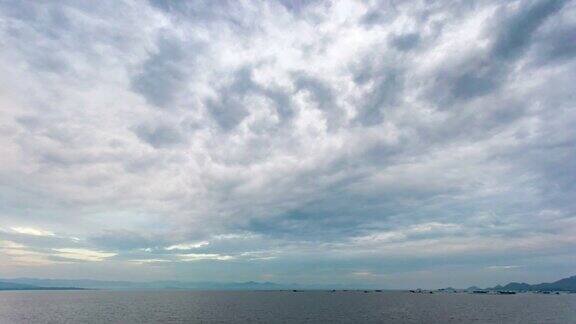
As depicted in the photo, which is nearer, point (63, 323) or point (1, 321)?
point (63, 323)

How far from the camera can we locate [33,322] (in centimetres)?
13488

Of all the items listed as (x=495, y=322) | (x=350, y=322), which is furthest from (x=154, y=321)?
(x=495, y=322)

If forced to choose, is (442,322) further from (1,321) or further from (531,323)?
(1,321)

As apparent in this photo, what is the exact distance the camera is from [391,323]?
126312 millimetres

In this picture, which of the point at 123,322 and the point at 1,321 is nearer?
the point at 123,322

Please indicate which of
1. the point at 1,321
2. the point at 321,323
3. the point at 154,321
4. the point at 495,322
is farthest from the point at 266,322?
the point at 1,321

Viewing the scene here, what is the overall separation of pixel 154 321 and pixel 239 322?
31.0 meters

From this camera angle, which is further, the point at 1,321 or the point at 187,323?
the point at 1,321

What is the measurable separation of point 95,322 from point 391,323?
10213 centimetres

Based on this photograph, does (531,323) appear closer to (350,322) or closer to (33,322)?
(350,322)

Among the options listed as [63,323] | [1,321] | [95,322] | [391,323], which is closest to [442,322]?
[391,323]

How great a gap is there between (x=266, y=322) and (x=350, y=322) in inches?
1142

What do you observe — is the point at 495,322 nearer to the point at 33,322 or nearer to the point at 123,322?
the point at 123,322

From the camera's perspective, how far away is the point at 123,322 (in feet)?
430
